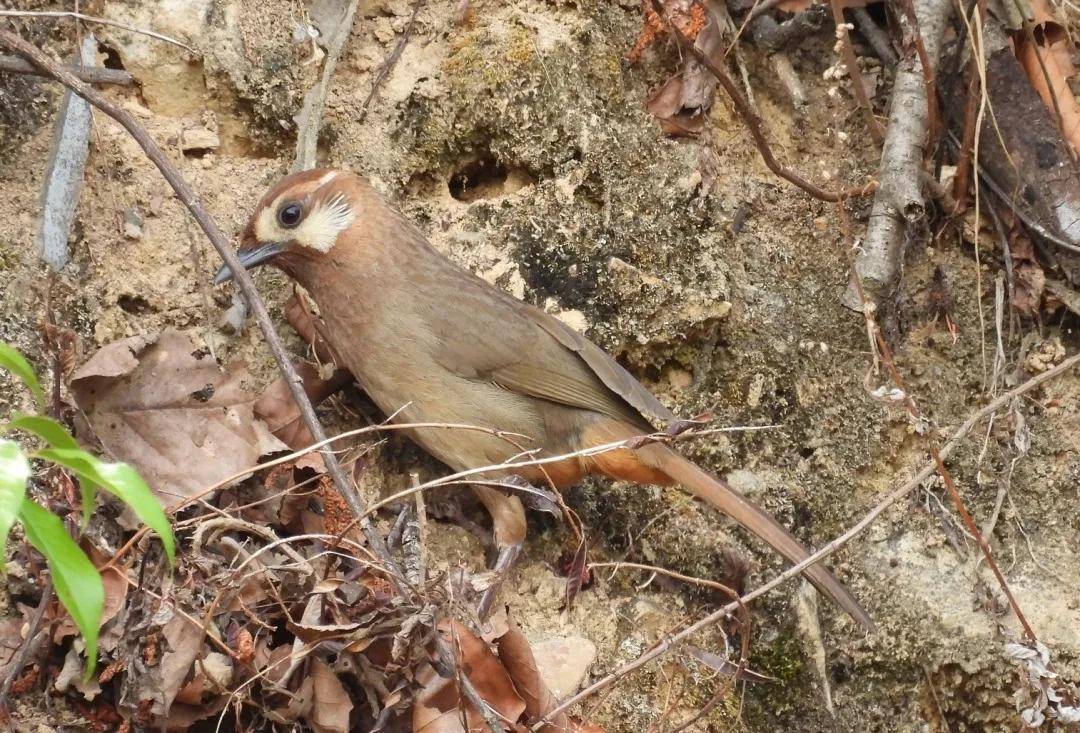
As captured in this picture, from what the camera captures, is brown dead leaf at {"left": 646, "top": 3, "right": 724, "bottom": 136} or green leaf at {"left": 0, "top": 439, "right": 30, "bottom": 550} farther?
brown dead leaf at {"left": 646, "top": 3, "right": 724, "bottom": 136}

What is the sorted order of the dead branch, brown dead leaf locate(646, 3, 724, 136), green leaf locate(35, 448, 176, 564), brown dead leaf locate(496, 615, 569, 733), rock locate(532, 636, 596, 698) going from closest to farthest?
green leaf locate(35, 448, 176, 564) → brown dead leaf locate(496, 615, 569, 733) → rock locate(532, 636, 596, 698) → the dead branch → brown dead leaf locate(646, 3, 724, 136)

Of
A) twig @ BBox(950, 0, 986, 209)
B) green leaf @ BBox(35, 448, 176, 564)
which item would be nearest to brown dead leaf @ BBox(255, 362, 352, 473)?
green leaf @ BBox(35, 448, 176, 564)

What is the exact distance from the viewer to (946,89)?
4.95m

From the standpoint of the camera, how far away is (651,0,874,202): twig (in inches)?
186

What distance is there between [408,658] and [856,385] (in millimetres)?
2230

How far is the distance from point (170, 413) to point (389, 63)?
178cm

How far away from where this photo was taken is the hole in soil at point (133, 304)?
159 inches

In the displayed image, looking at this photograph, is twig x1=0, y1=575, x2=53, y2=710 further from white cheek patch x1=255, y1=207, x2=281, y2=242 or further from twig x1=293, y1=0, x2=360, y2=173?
twig x1=293, y1=0, x2=360, y2=173

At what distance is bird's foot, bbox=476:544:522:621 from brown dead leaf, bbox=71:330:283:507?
82 centimetres

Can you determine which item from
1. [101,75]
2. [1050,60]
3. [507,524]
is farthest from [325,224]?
[1050,60]

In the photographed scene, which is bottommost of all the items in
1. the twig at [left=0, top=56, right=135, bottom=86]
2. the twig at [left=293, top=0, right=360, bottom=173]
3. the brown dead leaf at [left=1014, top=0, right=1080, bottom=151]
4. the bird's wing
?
the bird's wing

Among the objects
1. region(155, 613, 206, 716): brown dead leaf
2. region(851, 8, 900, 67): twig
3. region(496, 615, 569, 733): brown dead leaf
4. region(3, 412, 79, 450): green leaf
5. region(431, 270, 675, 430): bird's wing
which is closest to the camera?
region(3, 412, 79, 450): green leaf

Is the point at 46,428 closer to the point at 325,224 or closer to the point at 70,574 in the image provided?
the point at 70,574

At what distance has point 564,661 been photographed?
3.85m
